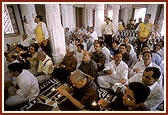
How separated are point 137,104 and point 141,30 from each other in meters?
1.74

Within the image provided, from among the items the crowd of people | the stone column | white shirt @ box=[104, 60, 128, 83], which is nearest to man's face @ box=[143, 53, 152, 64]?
the crowd of people

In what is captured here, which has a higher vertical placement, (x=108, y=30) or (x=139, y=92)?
(x=108, y=30)

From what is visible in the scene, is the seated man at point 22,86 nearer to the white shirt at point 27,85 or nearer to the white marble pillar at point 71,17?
the white shirt at point 27,85

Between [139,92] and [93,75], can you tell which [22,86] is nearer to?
[93,75]

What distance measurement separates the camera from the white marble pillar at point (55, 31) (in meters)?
2.20

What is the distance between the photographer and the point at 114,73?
1.85m

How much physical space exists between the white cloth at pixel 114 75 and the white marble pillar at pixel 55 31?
81 cm

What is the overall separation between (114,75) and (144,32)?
1.03 meters

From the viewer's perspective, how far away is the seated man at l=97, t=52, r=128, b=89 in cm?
178

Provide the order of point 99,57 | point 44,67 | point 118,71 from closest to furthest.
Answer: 1. point 118,71
2. point 44,67
3. point 99,57

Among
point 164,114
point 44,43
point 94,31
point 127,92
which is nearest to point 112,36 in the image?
point 94,31

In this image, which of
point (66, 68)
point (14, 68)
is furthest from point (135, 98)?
point (66, 68)

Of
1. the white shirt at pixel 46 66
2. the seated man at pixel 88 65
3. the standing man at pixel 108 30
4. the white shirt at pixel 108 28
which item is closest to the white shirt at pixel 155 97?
the seated man at pixel 88 65

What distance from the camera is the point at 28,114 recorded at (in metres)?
0.81
